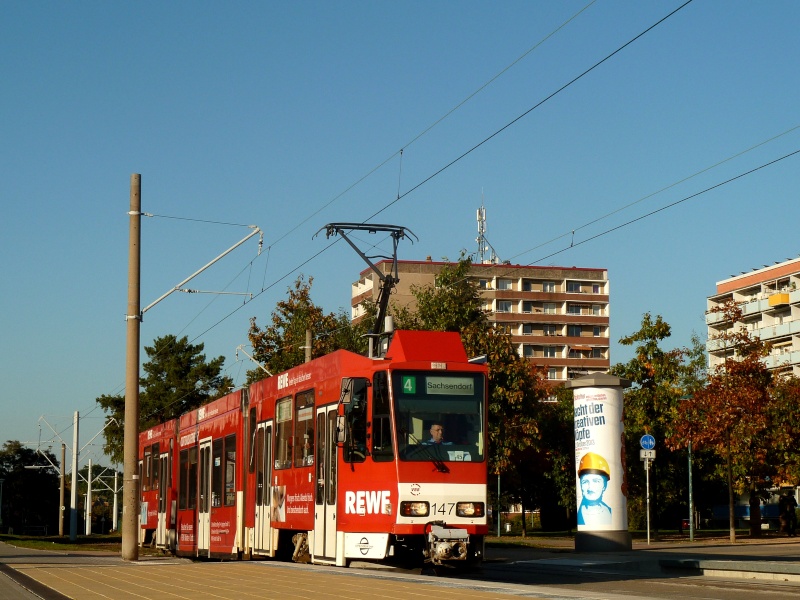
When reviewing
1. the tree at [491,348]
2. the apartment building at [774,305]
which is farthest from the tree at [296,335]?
the apartment building at [774,305]

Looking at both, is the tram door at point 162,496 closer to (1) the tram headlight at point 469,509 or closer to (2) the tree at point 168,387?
(1) the tram headlight at point 469,509

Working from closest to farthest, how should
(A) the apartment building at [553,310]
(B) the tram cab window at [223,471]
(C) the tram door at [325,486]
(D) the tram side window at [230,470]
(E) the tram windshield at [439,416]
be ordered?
1. (E) the tram windshield at [439,416]
2. (C) the tram door at [325,486]
3. (D) the tram side window at [230,470]
4. (B) the tram cab window at [223,471]
5. (A) the apartment building at [553,310]

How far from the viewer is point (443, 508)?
17484mm

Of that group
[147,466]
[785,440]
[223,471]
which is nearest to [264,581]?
[223,471]

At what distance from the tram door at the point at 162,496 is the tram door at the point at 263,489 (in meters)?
11.0

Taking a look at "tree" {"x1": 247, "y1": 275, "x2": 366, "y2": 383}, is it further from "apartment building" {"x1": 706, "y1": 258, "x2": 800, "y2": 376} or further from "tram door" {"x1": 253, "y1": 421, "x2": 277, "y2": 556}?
"apartment building" {"x1": 706, "y1": 258, "x2": 800, "y2": 376}

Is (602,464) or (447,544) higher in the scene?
(602,464)

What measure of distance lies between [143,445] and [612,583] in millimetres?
25179

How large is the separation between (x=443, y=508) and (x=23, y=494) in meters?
108

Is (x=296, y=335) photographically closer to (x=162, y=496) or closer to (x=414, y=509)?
(x=162, y=496)

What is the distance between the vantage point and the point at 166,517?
33.3 m

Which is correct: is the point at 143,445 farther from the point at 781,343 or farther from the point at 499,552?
the point at 781,343

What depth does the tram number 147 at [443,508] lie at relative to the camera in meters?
17.4

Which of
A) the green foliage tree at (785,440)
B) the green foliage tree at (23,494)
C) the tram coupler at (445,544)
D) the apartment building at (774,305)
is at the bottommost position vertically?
the green foliage tree at (23,494)
